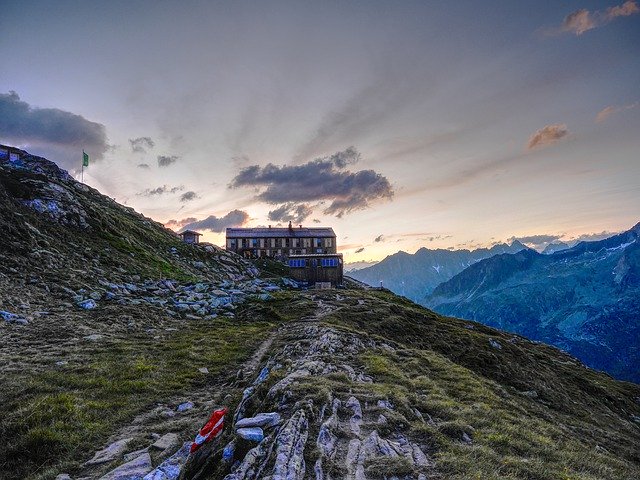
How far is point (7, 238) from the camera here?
1326 inches

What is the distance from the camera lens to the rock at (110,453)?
33.6 ft

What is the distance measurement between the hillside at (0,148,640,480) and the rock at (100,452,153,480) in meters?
0.05

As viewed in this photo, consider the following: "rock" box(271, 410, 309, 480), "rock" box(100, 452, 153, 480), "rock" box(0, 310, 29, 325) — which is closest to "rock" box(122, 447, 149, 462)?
"rock" box(100, 452, 153, 480)

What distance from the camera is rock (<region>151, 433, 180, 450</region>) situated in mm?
10883

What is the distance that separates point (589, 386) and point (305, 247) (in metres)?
104

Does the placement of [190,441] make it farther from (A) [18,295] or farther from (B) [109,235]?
(B) [109,235]

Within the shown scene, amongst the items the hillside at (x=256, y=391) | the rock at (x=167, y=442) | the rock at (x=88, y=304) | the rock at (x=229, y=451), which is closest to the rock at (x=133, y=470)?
the hillside at (x=256, y=391)

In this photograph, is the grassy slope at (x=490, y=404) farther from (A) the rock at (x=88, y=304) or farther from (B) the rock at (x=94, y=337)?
(A) the rock at (x=88, y=304)

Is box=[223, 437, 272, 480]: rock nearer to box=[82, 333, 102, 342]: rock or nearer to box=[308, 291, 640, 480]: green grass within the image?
box=[308, 291, 640, 480]: green grass

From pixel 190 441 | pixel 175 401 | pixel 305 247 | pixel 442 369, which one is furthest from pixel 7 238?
pixel 305 247

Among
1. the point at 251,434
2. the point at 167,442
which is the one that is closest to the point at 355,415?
the point at 251,434

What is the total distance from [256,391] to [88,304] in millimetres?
24017

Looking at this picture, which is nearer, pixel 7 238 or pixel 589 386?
pixel 7 238

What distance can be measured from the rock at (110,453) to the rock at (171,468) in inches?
80.7
